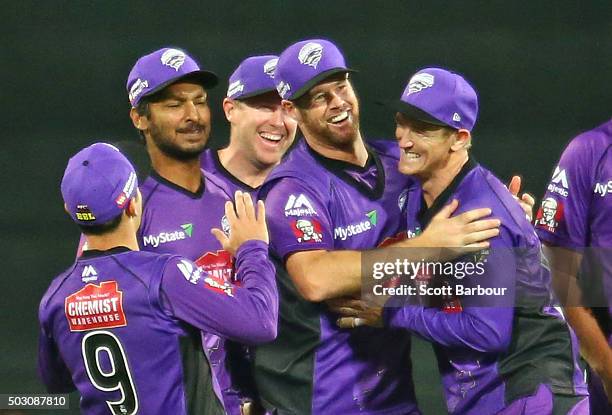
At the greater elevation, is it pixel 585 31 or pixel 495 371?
pixel 585 31

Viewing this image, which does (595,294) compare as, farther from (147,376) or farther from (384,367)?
(147,376)

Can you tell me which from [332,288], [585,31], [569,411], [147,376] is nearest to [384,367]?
[332,288]

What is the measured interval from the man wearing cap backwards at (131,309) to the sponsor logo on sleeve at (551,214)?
115 centimetres

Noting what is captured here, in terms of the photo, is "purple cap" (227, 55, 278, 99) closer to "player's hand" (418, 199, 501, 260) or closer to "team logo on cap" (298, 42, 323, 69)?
"team logo on cap" (298, 42, 323, 69)

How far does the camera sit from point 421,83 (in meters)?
4.06

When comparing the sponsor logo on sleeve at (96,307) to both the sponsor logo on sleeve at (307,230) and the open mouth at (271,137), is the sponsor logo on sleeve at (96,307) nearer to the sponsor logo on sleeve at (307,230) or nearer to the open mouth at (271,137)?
the sponsor logo on sleeve at (307,230)

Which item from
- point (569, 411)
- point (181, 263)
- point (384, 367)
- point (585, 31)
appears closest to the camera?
point (181, 263)

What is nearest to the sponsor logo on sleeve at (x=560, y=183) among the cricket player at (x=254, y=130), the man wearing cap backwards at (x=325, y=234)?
the man wearing cap backwards at (x=325, y=234)

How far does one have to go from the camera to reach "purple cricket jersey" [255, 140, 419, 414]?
4059 millimetres

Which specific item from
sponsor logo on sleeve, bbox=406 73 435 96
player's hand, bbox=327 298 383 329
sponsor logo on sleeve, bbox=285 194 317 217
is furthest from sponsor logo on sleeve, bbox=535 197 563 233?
sponsor logo on sleeve, bbox=285 194 317 217

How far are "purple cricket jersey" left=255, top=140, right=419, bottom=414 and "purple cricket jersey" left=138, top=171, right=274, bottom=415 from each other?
0.87 ft

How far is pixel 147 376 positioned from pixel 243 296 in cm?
34

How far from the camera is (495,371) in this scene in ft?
12.6

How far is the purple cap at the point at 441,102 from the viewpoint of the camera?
3.97 metres
